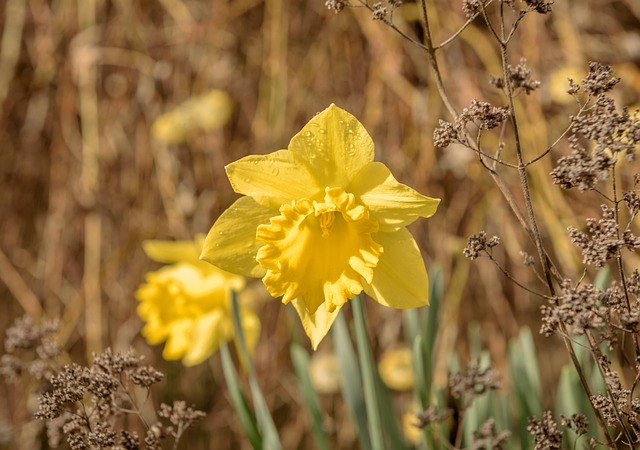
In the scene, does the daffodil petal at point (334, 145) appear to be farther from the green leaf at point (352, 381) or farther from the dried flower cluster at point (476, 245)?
the green leaf at point (352, 381)

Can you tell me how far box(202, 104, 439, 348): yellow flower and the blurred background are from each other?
1106 mm

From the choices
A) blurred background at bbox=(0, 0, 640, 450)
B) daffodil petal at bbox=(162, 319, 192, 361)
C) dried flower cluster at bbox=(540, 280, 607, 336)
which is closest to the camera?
dried flower cluster at bbox=(540, 280, 607, 336)

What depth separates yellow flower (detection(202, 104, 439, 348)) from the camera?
2.56 feet

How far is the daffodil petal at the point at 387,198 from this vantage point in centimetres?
77

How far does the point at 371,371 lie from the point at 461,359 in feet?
4.04

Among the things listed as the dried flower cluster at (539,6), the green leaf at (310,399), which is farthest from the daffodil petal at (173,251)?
the dried flower cluster at (539,6)

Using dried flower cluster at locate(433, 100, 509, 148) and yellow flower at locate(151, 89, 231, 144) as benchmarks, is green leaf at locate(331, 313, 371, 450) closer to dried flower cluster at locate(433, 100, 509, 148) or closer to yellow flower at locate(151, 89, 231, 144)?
dried flower cluster at locate(433, 100, 509, 148)

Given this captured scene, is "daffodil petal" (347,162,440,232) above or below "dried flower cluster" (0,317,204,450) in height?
above

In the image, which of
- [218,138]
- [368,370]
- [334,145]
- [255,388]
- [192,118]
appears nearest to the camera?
[334,145]

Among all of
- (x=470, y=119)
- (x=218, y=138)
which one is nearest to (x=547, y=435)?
(x=470, y=119)

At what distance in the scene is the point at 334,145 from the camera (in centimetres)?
79

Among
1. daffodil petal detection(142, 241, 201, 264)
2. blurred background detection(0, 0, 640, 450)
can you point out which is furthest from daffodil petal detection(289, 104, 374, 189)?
blurred background detection(0, 0, 640, 450)

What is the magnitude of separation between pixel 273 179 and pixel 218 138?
153 cm

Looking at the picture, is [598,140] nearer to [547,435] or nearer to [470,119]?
[470,119]
